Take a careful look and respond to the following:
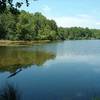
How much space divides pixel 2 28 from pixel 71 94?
86.7m

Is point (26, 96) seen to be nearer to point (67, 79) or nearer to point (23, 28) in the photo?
point (67, 79)

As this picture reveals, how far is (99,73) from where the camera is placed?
26.0 meters

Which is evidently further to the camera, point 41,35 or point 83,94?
point 41,35

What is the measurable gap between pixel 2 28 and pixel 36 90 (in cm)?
8504

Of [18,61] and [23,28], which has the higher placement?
[23,28]

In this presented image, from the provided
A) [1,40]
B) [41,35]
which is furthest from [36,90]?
[41,35]

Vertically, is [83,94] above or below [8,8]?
below

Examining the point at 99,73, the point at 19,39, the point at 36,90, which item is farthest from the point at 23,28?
→ the point at 36,90

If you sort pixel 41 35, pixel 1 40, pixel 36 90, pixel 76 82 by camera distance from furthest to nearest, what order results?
pixel 41 35 → pixel 1 40 → pixel 76 82 → pixel 36 90

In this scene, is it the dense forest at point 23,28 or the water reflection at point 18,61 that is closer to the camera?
the water reflection at point 18,61

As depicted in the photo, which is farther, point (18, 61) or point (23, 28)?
point (23, 28)

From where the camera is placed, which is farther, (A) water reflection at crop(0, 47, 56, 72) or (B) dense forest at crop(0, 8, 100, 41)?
(B) dense forest at crop(0, 8, 100, 41)

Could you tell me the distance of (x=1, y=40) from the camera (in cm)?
9838

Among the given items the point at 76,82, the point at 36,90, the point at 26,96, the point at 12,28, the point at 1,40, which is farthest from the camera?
the point at 12,28
